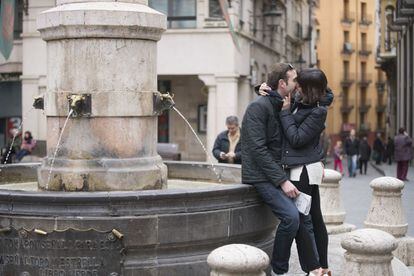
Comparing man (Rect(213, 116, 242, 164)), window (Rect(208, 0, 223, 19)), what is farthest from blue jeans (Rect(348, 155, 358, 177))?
man (Rect(213, 116, 242, 164))

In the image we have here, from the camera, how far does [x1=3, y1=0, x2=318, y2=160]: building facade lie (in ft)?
93.0

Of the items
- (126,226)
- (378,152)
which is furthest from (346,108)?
(126,226)

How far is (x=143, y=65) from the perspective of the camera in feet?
25.4

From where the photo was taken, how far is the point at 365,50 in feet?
241

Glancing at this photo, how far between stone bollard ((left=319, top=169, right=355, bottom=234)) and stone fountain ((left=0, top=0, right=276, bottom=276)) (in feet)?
10.9

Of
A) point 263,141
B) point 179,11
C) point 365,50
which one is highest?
point 365,50

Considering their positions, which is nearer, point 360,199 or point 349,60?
point 360,199

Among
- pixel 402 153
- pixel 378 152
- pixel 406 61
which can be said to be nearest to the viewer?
pixel 402 153

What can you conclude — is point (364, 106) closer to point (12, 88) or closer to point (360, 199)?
point (12, 88)

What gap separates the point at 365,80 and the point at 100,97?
6829 cm

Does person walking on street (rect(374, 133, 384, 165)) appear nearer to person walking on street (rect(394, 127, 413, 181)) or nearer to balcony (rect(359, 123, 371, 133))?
person walking on street (rect(394, 127, 413, 181))

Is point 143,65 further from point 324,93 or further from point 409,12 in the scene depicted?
point 409,12

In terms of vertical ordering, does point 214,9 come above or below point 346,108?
above

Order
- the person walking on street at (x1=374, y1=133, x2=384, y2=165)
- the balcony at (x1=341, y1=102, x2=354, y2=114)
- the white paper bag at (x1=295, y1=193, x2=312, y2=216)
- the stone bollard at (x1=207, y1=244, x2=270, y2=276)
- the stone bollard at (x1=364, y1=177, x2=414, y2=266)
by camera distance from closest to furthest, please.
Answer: the stone bollard at (x1=207, y1=244, x2=270, y2=276) < the white paper bag at (x1=295, y1=193, x2=312, y2=216) < the stone bollard at (x1=364, y1=177, x2=414, y2=266) < the person walking on street at (x1=374, y1=133, x2=384, y2=165) < the balcony at (x1=341, y1=102, x2=354, y2=114)
